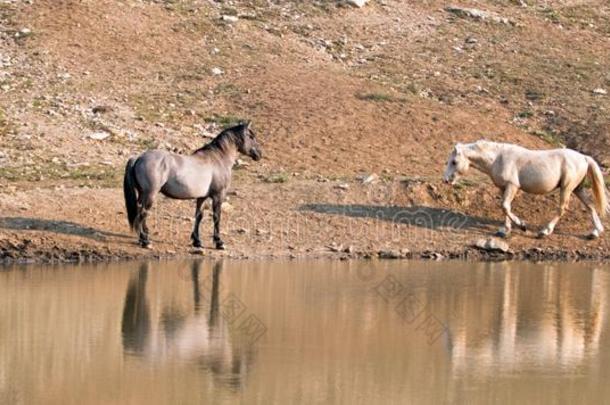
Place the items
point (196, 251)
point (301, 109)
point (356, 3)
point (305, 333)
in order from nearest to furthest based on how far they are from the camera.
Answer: point (305, 333) → point (196, 251) → point (301, 109) → point (356, 3)

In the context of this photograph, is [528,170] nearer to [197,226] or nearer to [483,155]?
[483,155]

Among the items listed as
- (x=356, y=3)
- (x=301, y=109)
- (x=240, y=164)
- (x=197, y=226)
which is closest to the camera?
(x=197, y=226)

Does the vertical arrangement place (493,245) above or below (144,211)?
below

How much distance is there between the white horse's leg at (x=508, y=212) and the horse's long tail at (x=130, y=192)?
547 cm

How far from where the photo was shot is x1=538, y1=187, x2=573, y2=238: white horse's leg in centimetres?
2175

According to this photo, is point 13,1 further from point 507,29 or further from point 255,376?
point 255,376

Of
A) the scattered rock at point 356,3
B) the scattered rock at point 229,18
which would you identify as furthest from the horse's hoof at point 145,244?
the scattered rock at point 356,3

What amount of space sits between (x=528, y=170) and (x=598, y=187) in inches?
44.1

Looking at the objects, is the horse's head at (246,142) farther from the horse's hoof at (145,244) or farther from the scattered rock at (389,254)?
the scattered rock at (389,254)

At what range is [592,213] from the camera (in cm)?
2205

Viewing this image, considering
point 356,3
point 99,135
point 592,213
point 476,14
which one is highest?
point 356,3

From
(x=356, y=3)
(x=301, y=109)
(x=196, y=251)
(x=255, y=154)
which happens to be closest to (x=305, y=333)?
(x=196, y=251)

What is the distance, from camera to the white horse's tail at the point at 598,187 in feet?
71.9

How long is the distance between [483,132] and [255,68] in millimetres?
5212
